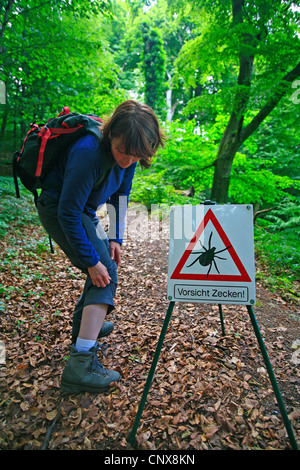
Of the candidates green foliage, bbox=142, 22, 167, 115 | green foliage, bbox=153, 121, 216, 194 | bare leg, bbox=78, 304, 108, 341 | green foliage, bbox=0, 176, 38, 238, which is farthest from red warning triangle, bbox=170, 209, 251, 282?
green foliage, bbox=142, 22, 167, 115

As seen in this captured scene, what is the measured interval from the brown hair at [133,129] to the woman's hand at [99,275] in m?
0.69

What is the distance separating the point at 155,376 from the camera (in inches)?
74.4

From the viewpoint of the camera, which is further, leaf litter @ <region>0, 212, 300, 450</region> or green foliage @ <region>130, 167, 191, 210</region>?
green foliage @ <region>130, 167, 191, 210</region>

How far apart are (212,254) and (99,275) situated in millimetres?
695

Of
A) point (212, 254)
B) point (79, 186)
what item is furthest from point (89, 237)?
point (212, 254)

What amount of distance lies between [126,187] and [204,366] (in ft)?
5.05

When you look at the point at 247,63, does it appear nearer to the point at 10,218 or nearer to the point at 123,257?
the point at 123,257

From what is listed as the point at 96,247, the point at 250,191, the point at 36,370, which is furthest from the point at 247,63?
the point at 36,370

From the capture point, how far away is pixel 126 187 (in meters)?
1.96

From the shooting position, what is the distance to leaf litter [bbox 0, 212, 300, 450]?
147 centimetres

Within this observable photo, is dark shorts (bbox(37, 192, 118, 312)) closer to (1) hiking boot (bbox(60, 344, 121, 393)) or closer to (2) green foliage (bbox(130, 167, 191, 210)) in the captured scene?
(1) hiking boot (bbox(60, 344, 121, 393))

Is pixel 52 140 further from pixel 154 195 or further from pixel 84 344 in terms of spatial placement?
pixel 154 195

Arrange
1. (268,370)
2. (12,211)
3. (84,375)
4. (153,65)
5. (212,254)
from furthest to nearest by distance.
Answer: (153,65) → (12,211) → (84,375) → (212,254) → (268,370)

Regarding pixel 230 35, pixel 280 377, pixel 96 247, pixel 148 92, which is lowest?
pixel 280 377
